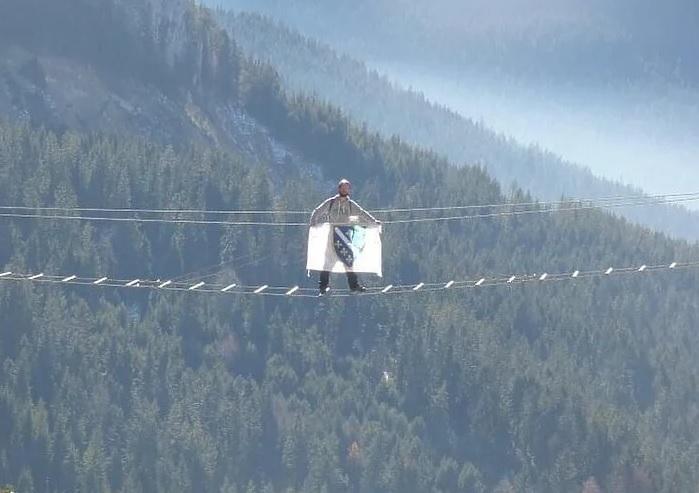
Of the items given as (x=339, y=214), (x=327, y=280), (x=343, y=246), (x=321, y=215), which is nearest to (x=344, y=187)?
(x=339, y=214)

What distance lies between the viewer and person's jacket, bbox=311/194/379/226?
79.7 meters

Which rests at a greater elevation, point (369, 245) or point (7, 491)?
point (369, 245)

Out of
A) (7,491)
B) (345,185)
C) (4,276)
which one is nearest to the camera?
(345,185)

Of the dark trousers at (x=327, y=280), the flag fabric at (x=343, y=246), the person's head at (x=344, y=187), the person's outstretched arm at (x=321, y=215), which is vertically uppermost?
the person's head at (x=344, y=187)

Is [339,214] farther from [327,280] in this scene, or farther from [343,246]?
[327,280]

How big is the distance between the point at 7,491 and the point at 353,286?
2391 cm

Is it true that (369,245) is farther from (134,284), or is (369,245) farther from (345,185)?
(134,284)

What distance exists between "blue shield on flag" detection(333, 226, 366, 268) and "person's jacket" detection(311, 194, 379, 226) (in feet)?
0.94

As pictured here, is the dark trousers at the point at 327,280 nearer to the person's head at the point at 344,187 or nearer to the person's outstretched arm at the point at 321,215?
the person's outstretched arm at the point at 321,215

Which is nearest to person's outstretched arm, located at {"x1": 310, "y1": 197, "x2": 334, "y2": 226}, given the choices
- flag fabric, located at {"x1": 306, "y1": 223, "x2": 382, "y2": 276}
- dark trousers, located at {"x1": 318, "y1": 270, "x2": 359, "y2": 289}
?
flag fabric, located at {"x1": 306, "y1": 223, "x2": 382, "y2": 276}

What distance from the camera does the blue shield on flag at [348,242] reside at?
80000 millimetres

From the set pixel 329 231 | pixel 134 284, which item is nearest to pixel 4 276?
pixel 134 284

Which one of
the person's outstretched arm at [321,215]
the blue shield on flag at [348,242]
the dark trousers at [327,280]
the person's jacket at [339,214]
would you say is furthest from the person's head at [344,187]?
the dark trousers at [327,280]

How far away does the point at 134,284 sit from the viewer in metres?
86.7
